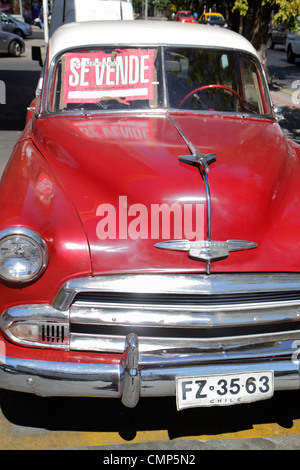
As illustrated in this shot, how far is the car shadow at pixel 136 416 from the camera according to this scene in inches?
115

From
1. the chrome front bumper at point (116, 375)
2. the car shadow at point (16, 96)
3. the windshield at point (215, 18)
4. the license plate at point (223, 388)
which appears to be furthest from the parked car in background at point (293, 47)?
the chrome front bumper at point (116, 375)

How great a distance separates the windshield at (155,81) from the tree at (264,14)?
19.8ft

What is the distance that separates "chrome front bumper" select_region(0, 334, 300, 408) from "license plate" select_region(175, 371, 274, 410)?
0.09ft

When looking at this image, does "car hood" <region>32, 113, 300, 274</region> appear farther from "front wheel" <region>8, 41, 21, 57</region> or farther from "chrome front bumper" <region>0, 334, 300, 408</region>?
"front wheel" <region>8, 41, 21, 57</region>

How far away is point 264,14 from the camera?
11.4m

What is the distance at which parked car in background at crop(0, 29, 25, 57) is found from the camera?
20500mm

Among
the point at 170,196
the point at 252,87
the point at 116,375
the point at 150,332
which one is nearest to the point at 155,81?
the point at 252,87

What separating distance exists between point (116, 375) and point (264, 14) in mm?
10542

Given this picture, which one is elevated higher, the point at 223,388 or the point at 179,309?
the point at 179,309

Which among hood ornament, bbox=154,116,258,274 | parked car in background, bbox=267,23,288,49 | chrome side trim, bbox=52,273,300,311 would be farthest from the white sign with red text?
parked car in background, bbox=267,23,288,49


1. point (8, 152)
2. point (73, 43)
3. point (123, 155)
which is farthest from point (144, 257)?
Result: point (8, 152)

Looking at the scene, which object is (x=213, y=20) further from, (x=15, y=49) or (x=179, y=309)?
(x=179, y=309)

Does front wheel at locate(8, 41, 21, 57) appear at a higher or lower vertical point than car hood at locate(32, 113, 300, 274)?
lower

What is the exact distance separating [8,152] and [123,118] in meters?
4.63
